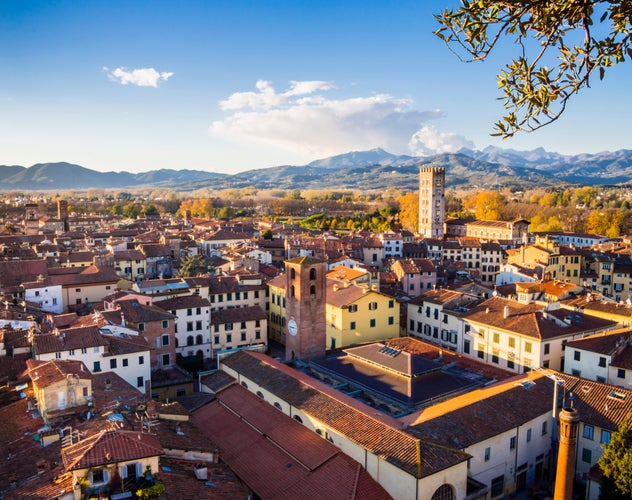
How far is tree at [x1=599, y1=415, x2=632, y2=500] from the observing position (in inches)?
733

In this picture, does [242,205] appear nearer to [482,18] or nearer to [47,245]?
[47,245]

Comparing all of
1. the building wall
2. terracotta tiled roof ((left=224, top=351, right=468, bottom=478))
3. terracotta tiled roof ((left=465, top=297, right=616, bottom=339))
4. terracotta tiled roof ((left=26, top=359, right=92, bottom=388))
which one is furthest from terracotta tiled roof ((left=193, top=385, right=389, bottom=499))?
terracotta tiled roof ((left=465, top=297, right=616, bottom=339))

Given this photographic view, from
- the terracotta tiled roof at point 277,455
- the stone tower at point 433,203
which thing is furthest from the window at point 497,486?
the stone tower at point 433,203

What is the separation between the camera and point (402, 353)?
28.5 metres

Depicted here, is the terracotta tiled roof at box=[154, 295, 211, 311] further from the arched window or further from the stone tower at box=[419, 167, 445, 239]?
the stone tower at box=[419, 167, 445, 239]

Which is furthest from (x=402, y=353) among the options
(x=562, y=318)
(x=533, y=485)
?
(x=562, y=318)

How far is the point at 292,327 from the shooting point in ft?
112

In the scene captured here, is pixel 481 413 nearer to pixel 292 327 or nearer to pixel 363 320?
pixel 292 327

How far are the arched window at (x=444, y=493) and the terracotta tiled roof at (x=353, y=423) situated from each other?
36.1 inches

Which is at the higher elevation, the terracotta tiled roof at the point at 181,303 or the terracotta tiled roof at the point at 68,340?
the terracotta tiled roof at the point at 68,340

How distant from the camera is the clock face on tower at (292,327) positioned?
33634 millimetres

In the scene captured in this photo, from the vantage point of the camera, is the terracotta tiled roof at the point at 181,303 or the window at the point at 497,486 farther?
the terracotta tiled roof at the point at 181,303

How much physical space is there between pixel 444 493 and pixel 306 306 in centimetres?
1592

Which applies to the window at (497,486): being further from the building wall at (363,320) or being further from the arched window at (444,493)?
the building wall at (363,320)
